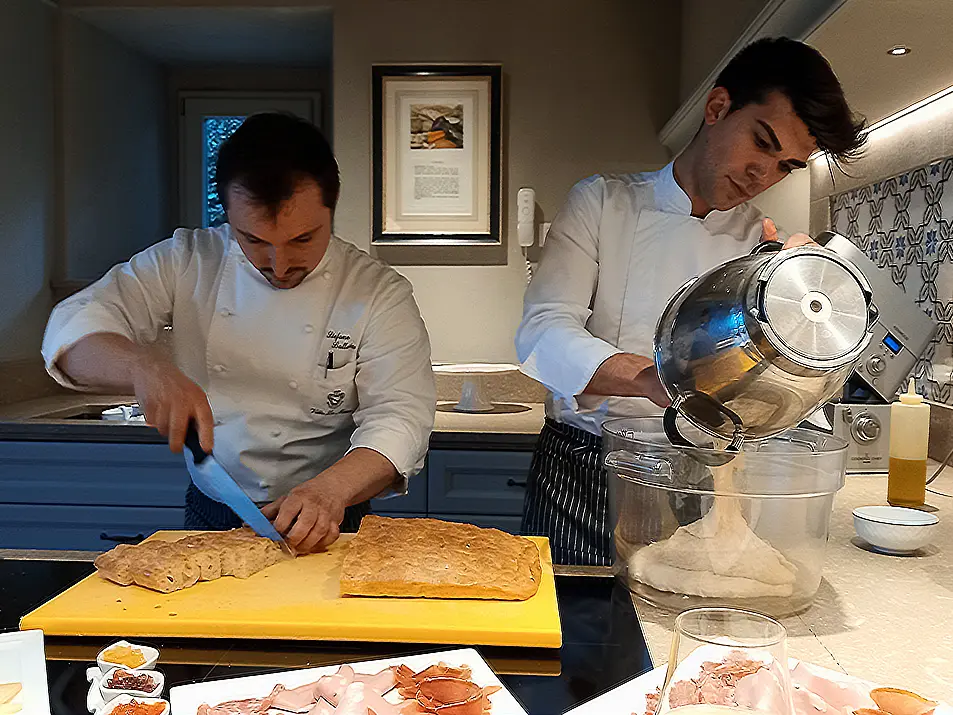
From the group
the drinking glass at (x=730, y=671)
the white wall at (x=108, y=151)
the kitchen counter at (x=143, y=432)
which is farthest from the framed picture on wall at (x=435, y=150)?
the drinking glass at (x=730, y=671)

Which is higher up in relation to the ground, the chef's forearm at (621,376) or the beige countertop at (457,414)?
the chef's forearm at (621,376)

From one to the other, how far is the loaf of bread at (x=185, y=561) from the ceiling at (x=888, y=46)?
1185 mm

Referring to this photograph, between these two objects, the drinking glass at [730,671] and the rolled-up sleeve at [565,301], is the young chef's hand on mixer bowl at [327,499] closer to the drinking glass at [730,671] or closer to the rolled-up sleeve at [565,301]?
the rolled-up sleeve at [565,301]

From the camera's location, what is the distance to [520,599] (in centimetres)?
103

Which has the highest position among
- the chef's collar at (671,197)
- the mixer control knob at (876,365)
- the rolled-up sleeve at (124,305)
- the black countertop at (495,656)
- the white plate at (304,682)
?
the chef's collar at (671,197)

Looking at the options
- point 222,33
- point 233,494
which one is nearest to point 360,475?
point 233,494

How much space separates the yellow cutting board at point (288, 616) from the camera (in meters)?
0.94

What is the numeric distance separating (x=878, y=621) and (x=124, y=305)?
1.34 m

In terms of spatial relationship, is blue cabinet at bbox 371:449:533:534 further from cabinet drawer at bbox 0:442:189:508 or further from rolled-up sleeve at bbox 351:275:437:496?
rolled-up sleeve at bbox 351:275:437:496

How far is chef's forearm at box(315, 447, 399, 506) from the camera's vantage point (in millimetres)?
1398

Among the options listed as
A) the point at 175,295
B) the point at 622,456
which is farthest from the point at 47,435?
the point at 622,456

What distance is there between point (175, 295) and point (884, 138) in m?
1.80

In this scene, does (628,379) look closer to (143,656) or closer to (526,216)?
(143,656)

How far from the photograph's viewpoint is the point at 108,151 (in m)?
3.50
